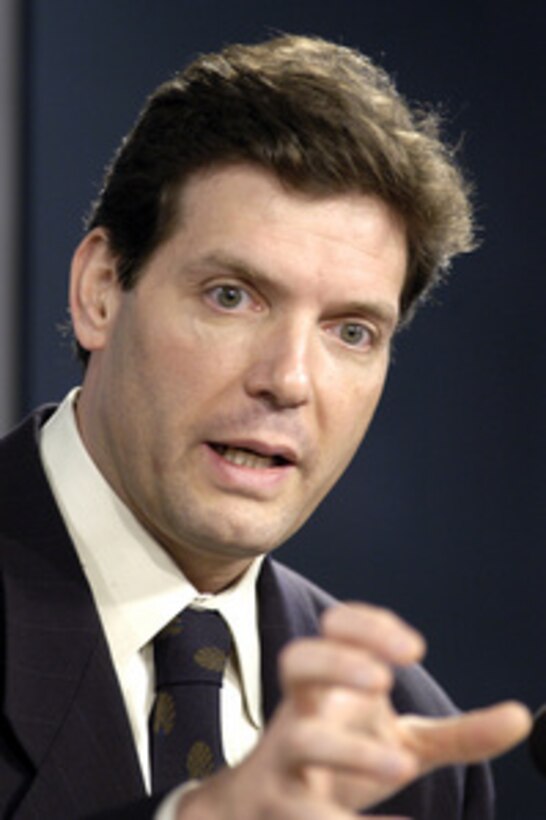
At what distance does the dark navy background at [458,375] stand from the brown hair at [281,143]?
26.1 inches

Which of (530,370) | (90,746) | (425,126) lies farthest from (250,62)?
(530,370)

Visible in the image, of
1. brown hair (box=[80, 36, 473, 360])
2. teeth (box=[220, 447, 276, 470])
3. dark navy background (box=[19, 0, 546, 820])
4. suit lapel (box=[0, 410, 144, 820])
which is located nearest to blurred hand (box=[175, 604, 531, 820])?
suit lapel (box=[0, 410, 144, 820])

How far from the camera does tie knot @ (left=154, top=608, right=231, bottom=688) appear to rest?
1313 mm

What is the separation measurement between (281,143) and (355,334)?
166mm

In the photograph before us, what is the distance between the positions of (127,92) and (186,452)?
0.93 metres

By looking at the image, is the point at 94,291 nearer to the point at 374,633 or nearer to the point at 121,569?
the point at 121,569

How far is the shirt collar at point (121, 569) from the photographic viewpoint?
4.36 feet

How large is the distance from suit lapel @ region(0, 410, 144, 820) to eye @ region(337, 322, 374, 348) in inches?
10.6

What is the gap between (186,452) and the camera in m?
1.32

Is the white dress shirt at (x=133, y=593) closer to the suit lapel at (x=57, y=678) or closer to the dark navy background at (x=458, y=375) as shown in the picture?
the suit lapel at (x=57, y=678)

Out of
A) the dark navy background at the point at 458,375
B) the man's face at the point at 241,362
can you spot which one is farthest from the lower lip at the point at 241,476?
the dark navy background at the point at 458,375

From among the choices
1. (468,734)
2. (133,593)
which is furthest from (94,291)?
(468,734)

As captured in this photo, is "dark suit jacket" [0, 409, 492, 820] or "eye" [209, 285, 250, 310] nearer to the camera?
"dark suit jacket" [0, 409, 492, 820]

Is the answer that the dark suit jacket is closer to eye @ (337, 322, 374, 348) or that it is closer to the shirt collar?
the shirt collar
